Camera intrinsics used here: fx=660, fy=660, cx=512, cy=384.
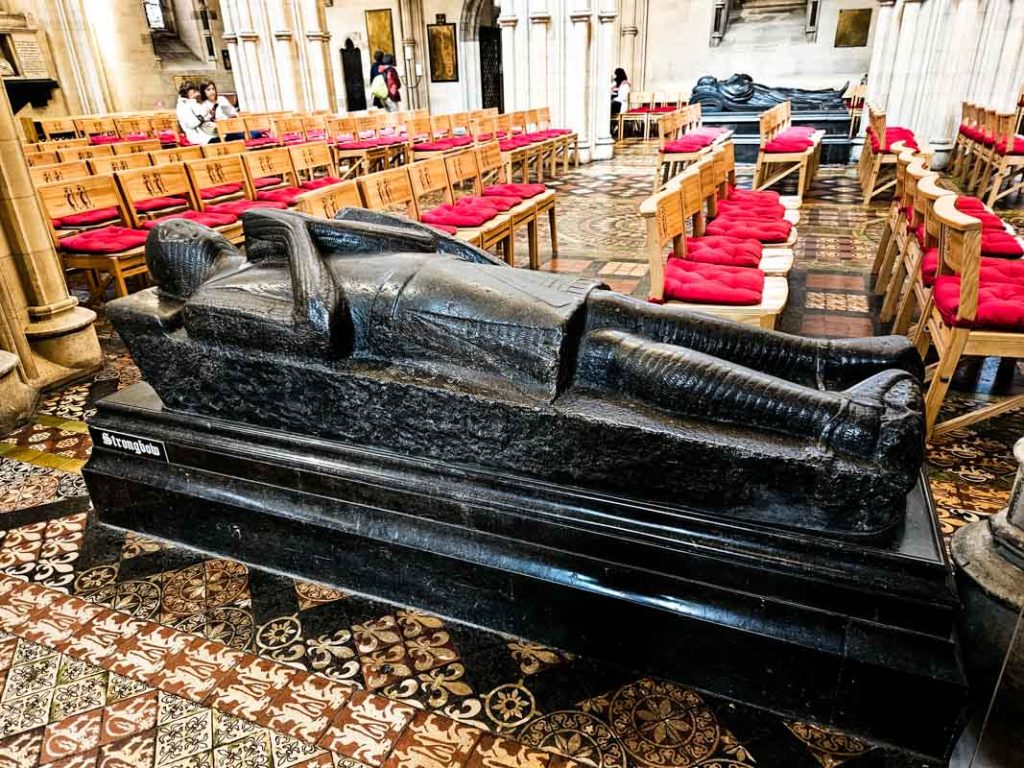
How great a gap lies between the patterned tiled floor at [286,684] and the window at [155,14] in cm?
1919

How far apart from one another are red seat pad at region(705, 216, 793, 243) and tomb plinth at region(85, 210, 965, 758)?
7.54 ft

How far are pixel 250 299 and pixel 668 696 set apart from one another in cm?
160

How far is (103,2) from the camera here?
13.8m

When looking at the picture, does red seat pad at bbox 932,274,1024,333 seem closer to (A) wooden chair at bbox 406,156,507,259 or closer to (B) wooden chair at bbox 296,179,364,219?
(A) wooden chair at bbox 406,156,507,259

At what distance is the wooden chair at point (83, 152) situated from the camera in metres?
6.36

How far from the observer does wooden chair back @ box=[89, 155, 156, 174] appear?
5.45 metres

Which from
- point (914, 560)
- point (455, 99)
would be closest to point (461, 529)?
point (914, 560)

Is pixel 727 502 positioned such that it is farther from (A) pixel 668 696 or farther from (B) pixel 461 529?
(B) pixel 461 529

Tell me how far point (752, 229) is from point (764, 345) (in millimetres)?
2515

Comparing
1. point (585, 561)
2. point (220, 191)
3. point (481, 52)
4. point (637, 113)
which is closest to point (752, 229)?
point (585, 561)

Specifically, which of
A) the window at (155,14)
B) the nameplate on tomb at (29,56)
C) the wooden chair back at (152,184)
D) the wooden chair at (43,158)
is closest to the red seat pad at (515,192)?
the wooden chair back at (152,184)

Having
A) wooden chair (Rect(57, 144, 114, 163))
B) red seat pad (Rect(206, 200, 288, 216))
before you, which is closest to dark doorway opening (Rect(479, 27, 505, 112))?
wooden chair (Rect(57, 144, 114, 163))

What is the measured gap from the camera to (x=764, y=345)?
5.83ft

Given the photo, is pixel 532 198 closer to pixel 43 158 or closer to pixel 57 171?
pixel 57 171
